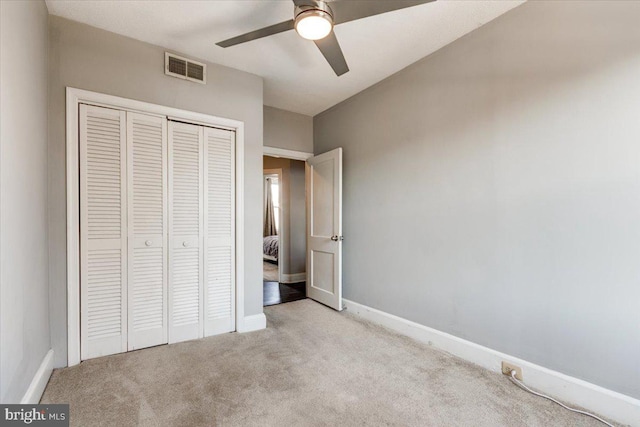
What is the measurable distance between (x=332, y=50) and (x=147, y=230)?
6.86ft

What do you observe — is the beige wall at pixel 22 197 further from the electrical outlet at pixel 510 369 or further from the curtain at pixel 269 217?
the curtain at pixel 269 217

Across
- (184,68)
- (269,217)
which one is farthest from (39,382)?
(269,217)

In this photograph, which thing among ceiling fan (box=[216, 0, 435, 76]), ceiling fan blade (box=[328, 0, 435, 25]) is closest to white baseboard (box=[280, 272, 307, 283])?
ceiling fan (box=[216, 0, 435, 76])

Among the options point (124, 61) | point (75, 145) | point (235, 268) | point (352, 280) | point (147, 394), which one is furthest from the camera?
point (352, 280)

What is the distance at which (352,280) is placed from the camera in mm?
3516

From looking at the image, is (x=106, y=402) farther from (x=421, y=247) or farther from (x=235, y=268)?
(x=421, y=247)

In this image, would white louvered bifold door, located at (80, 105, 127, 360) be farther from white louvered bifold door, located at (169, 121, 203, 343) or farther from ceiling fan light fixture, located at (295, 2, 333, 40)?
ceiling fan light fixture, located at (295, 2, 333, 40)

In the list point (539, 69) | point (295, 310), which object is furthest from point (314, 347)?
point (539, 69)

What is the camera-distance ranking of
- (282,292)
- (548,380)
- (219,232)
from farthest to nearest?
(282,292), (219,232), (548,380)

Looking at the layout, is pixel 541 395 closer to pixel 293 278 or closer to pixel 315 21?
pixel 315 21

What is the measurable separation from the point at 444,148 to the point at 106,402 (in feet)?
10.0

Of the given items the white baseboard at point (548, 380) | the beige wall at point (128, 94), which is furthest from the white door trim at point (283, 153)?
the white baseboard at point (548, 380)

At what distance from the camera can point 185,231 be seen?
2.65 metres

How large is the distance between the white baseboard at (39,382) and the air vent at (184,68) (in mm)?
2373
